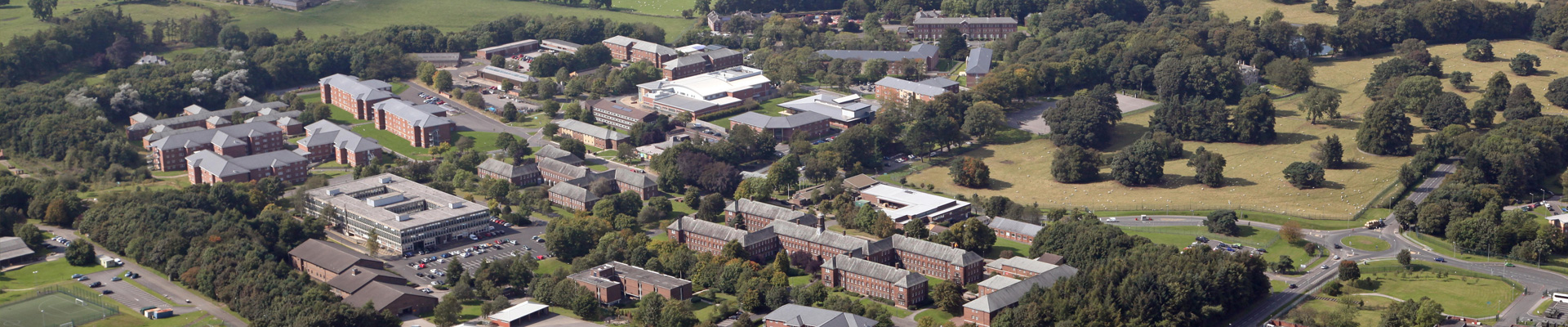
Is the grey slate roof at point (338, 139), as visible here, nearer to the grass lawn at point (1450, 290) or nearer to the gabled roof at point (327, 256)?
the gabled roof at point (327, 256)

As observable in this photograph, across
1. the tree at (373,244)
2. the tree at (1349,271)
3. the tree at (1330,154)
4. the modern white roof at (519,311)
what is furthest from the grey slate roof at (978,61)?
the modern white roof at (519,311)

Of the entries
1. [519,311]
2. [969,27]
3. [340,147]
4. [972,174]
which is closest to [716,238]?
[519,311]

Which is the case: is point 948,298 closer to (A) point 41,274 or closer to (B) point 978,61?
(A) point 41,274

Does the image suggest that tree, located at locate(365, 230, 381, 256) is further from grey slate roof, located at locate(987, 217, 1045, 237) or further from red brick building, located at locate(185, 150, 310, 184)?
grey slate roof, located at locate(987, 217, 1045, 237)

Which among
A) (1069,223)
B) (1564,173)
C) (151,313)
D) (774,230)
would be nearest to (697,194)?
(774,230)

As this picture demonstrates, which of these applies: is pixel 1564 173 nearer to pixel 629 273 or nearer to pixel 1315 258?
pixel 1315 258

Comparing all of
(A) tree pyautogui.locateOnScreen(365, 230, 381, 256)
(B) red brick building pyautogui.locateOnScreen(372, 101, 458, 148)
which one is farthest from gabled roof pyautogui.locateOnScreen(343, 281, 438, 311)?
(B) red brick building pyautogui.locateOnScreen(372, 101, 458, 148)

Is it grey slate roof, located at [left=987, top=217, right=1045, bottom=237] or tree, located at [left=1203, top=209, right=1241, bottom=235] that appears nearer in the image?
grey slate roof, located at [left=987, top=217, right=1045, bottom=237]
